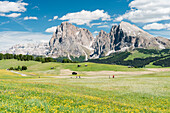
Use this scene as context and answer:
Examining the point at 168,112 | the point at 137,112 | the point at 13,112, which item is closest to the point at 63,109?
the point at 13,112

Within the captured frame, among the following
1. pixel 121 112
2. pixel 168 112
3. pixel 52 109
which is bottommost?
pixel 168 112

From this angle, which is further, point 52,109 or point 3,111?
point 52,109

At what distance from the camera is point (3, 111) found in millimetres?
9820

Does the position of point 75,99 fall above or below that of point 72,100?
below

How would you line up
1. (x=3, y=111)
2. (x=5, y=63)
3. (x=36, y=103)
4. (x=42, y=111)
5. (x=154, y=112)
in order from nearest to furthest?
1. (x=3, y=111)
2. (x=42, y=111)
3. (x=36, y=103)
4. (x=154, y=112)
5. (x=5, y=63)

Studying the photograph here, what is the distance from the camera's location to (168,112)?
48.4ft

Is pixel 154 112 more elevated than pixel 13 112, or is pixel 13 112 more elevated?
pixel 13 112

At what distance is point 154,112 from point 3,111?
500 inches

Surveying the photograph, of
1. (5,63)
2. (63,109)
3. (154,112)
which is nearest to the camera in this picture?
(63,109)

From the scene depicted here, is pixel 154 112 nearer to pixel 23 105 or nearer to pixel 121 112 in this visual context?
pixel 121 112

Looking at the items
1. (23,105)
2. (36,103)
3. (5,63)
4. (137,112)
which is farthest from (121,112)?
(5,63)

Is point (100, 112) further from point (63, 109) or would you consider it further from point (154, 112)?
point (154, 112)

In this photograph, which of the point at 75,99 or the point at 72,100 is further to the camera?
the point at 75,99

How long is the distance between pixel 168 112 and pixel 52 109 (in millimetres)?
11381
